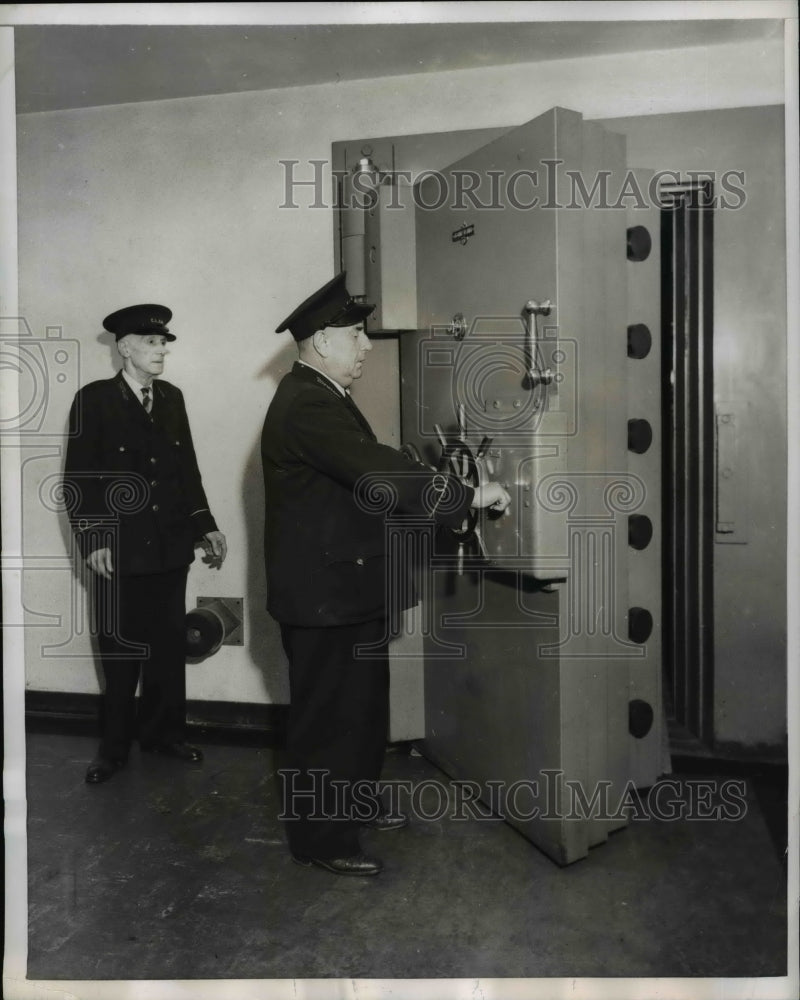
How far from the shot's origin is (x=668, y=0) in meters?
1.61

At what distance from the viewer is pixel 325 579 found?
6.23 feet

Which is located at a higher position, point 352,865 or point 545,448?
point 545,448

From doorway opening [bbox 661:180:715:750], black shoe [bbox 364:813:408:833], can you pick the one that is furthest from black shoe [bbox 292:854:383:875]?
doorway opening [bbox 661:180:715:750]

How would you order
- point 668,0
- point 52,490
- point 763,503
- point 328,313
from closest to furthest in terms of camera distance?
1. point 668,0
2. point 328,313
3. point 52,490
4. point 763,503

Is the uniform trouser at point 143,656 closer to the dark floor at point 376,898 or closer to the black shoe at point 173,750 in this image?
the black shoe at point 173,750

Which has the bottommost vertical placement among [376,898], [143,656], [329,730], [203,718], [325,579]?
[376,898]

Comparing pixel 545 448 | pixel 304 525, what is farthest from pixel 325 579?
pixel 545 448

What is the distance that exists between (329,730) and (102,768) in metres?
0.85

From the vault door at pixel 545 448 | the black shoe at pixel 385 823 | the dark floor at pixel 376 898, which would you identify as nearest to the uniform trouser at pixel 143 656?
the dark floor at pixel 376 898

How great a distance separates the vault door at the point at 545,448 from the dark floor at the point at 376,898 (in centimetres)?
16

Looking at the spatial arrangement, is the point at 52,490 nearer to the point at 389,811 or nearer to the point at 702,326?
the point at 389,811

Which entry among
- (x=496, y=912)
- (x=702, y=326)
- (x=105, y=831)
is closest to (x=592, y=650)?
(x=496, y=912)

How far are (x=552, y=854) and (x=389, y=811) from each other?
507mm

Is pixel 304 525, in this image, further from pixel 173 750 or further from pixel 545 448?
pixel 173 750
